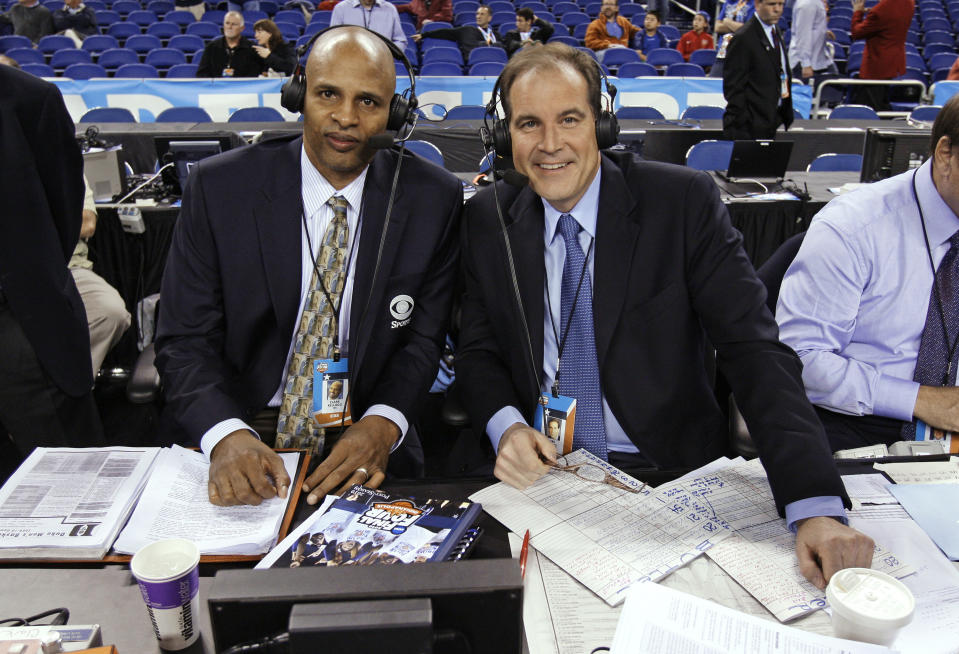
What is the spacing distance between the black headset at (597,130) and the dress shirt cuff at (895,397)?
2.81ft

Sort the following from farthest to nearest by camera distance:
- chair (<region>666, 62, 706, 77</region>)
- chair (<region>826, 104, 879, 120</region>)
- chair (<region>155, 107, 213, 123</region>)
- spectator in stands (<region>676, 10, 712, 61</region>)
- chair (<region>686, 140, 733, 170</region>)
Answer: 1. spectator in stands (<region>676, 10, 712, 61</region>)
2. chair (<region>666, 62, 706, 77</region>)
3. chair (<region>826, 104, 879, 120</region>)
4. chair (<region>155, 107, 213, 123</region>)
5. chair (<region>686, 140, 733, 170</region>)

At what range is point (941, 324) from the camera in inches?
66.1

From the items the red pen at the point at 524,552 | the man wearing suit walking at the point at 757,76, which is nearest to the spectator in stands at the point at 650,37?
the man wearing suit walking at the point at 757,76

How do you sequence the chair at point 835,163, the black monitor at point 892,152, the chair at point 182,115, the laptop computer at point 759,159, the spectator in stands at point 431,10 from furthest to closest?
the spectator in stands at point 431,10
the chair at point 182,115
the chair at point 835,163
the laptop computer at point 759,159
the black monitor at point 892,152

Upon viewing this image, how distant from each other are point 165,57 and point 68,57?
46.0 inches

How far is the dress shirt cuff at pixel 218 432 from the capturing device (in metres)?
1.38

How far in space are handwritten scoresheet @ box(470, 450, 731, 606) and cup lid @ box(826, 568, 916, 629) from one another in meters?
0.23

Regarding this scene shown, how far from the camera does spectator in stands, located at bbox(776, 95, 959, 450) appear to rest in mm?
1652

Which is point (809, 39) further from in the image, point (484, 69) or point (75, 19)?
point (75, 19)

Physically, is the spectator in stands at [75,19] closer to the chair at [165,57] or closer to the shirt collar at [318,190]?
the chair at [165,57]

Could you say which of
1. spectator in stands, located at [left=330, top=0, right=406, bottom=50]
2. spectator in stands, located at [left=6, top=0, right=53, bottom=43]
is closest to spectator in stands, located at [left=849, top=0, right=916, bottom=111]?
spectator in stands, located at [left=330, top=0, right=406, bottom=50]

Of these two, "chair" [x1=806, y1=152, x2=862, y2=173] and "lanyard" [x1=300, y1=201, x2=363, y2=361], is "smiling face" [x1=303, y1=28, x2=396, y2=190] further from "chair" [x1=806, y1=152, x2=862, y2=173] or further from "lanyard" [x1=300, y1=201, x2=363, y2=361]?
→ "chair" [x1=806, y1=152, x2=862, y2=173]

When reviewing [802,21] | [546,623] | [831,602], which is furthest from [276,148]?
[802,21]

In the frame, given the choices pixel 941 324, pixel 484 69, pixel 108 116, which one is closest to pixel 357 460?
pixel 941 324
